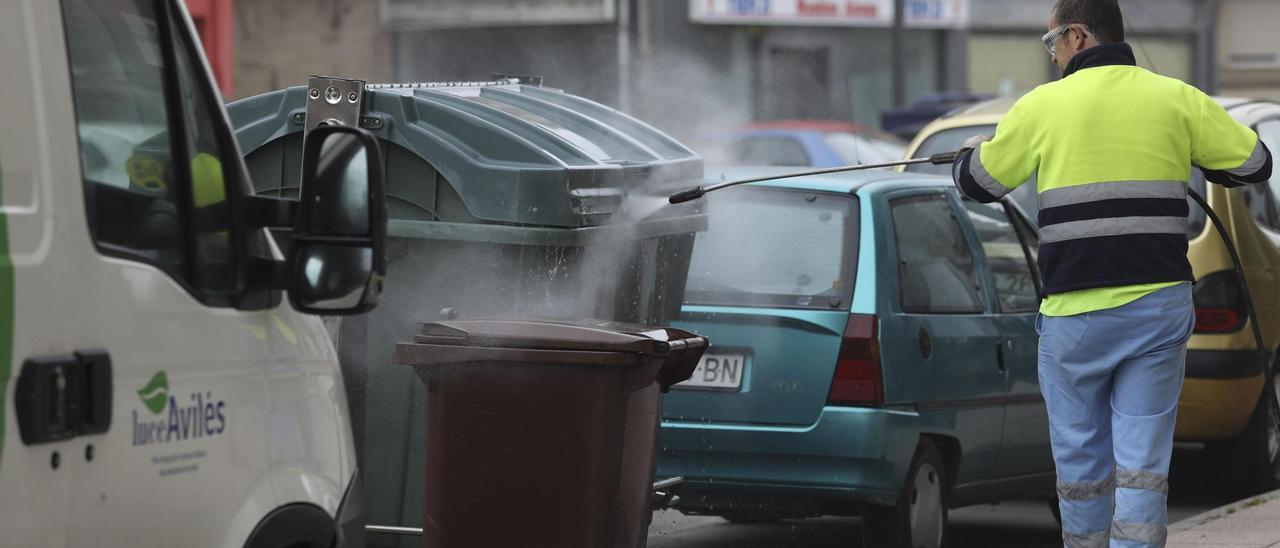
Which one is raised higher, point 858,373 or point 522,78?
point 522,78

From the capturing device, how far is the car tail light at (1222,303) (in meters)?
8.09

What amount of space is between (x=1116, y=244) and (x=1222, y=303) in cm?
326

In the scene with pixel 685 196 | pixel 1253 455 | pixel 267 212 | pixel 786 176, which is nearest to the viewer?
pixel 267 212

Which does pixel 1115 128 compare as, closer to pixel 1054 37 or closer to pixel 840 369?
pixel 1054 37

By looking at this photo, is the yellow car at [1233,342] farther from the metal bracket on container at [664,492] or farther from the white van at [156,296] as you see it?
the white van at [156,296]

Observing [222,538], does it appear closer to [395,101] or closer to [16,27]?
[16,27]

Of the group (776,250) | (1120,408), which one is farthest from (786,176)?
(1120,408)

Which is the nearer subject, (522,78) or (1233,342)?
(522,78)

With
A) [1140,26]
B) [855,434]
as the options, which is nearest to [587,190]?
[855,434]

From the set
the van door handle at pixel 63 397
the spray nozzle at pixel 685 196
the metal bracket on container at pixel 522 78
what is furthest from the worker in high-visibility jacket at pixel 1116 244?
the van door handle at pixel 63 397

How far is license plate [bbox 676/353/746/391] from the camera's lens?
6.32m

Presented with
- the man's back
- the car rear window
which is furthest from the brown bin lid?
the car rear window

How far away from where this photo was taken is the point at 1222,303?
8.12 meters

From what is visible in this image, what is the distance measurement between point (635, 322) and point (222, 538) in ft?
7.97
